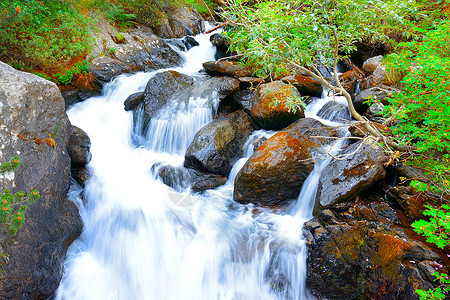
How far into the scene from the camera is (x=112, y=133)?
7.46 metres

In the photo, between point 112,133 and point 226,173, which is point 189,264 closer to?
point 226,173

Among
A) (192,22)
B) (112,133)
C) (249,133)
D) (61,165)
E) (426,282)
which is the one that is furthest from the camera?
(192,22)

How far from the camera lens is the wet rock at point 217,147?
604cm

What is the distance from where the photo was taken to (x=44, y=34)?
7.86 metres

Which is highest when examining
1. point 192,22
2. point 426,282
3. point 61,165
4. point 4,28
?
point 4,28

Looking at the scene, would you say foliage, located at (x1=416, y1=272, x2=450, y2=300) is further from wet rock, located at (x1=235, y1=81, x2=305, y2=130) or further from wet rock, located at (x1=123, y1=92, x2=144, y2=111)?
wet rock, located at (x1=123, y1=92, x2=144, y2=111)

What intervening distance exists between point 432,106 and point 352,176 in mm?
1516

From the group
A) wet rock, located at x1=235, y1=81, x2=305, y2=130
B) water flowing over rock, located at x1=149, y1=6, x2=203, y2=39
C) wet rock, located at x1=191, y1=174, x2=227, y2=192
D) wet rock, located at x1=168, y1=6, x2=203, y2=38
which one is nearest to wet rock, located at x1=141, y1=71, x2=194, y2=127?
wet rock, located at x1=235, y1=81, x2=305, y2=130

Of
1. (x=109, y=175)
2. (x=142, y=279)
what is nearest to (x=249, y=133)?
(x=109, y=175)

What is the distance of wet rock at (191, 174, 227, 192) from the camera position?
588cm

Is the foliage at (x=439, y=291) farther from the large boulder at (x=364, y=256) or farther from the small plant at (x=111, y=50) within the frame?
the small plant at (x=111, y=50)

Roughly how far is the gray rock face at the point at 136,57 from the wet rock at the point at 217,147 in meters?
4.93

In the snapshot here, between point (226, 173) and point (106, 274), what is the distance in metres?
3.20

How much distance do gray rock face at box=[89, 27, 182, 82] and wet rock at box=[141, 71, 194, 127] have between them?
219 cm
